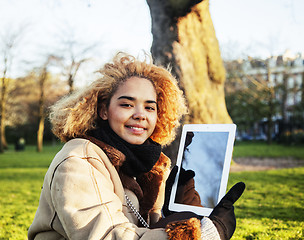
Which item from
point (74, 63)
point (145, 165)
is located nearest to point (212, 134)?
point (145, 165)

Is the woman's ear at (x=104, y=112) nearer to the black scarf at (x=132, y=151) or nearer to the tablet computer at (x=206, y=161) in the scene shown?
the black scarf at (x=132, y=151)

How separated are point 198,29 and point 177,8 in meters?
1.07

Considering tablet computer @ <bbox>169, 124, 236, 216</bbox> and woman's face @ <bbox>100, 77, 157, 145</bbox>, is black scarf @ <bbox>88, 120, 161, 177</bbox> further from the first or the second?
tablet computer @ <bbox>169, 124, 236, 216</bbox>

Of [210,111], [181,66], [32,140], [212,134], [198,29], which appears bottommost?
[32,140]

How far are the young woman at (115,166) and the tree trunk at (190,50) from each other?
452cm

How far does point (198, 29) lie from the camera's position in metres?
8.45

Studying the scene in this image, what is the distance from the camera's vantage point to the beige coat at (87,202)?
1689mm

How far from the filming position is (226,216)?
1.92 m

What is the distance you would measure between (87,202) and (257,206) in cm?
502

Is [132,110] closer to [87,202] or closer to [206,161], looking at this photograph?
[206,161]

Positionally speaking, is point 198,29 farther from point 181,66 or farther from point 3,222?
point 3,222

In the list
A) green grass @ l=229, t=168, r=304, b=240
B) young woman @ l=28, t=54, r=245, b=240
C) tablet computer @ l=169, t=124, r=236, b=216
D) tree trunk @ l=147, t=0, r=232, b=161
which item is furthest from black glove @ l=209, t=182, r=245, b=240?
tree trunk @ l=147, t=0, r=232, b=161

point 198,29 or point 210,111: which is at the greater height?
point 198,29

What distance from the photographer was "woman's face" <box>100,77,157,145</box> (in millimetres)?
2367
